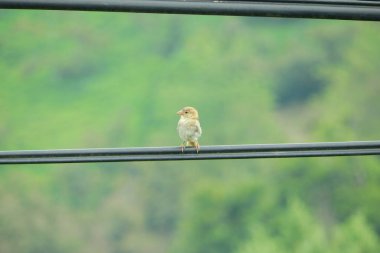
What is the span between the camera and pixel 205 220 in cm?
5766

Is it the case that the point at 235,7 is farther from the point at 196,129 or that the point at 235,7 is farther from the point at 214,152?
the point at 196,129

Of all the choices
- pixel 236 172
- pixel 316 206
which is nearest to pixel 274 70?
pixel 236 172

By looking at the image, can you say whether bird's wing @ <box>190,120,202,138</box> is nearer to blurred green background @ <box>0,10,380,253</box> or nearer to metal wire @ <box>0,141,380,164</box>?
metal wire @ <box>0,141,380,164</box>

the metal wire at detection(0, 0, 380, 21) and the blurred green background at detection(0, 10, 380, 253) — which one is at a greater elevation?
the blurred green background at detection(0, 10, 380, 253)

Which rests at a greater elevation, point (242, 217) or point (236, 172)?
point (236, 172)

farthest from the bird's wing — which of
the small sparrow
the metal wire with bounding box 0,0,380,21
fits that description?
the metal wire with bounding box 0,0,380,21

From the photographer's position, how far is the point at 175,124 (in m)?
67.1

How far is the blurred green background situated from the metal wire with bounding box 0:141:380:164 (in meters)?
42.4

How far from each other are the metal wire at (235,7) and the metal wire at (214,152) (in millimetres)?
898

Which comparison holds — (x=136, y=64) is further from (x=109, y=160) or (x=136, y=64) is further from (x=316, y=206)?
(x=109, y=160)

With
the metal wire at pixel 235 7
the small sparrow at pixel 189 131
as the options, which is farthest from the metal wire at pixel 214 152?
the small sparrow at pixel 189 131

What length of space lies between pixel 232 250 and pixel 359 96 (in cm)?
2196

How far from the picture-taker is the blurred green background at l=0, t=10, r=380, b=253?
55.2 meters

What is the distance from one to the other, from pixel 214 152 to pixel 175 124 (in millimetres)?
62167
